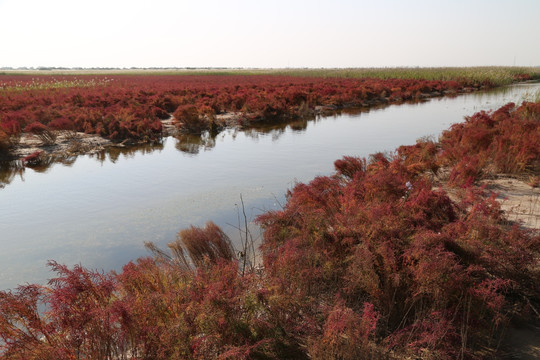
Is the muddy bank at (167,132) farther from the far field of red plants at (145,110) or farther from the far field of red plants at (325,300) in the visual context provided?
the far field of red plants at (325,300)

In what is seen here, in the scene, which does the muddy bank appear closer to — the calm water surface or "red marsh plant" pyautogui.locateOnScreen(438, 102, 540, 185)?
the calm water surface

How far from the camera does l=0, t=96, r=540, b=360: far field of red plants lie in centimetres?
270

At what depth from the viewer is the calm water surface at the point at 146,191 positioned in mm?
5977

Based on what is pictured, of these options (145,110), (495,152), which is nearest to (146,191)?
(495,152)

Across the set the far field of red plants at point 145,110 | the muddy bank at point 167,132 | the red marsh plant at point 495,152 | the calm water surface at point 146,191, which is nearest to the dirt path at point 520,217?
the red marsh plant at point 495,152

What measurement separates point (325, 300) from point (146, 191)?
631 centimetres

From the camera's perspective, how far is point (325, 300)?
3.59 meters

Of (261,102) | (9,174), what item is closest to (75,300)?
(9,174)

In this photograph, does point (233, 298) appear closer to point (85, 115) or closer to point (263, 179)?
point (263, 179)

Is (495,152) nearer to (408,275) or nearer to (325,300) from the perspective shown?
(408,275)

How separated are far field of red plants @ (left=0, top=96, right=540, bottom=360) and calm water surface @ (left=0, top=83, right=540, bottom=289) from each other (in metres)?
2.26

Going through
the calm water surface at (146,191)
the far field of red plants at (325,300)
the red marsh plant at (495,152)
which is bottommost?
the calm water surface at (146,191)

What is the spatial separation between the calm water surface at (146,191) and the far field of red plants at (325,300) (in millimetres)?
2255

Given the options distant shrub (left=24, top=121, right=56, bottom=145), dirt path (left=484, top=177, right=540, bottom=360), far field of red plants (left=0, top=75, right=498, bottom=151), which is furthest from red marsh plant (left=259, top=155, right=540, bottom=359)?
far field of red plants (left=0, top=75, right=498, bottom=151)
